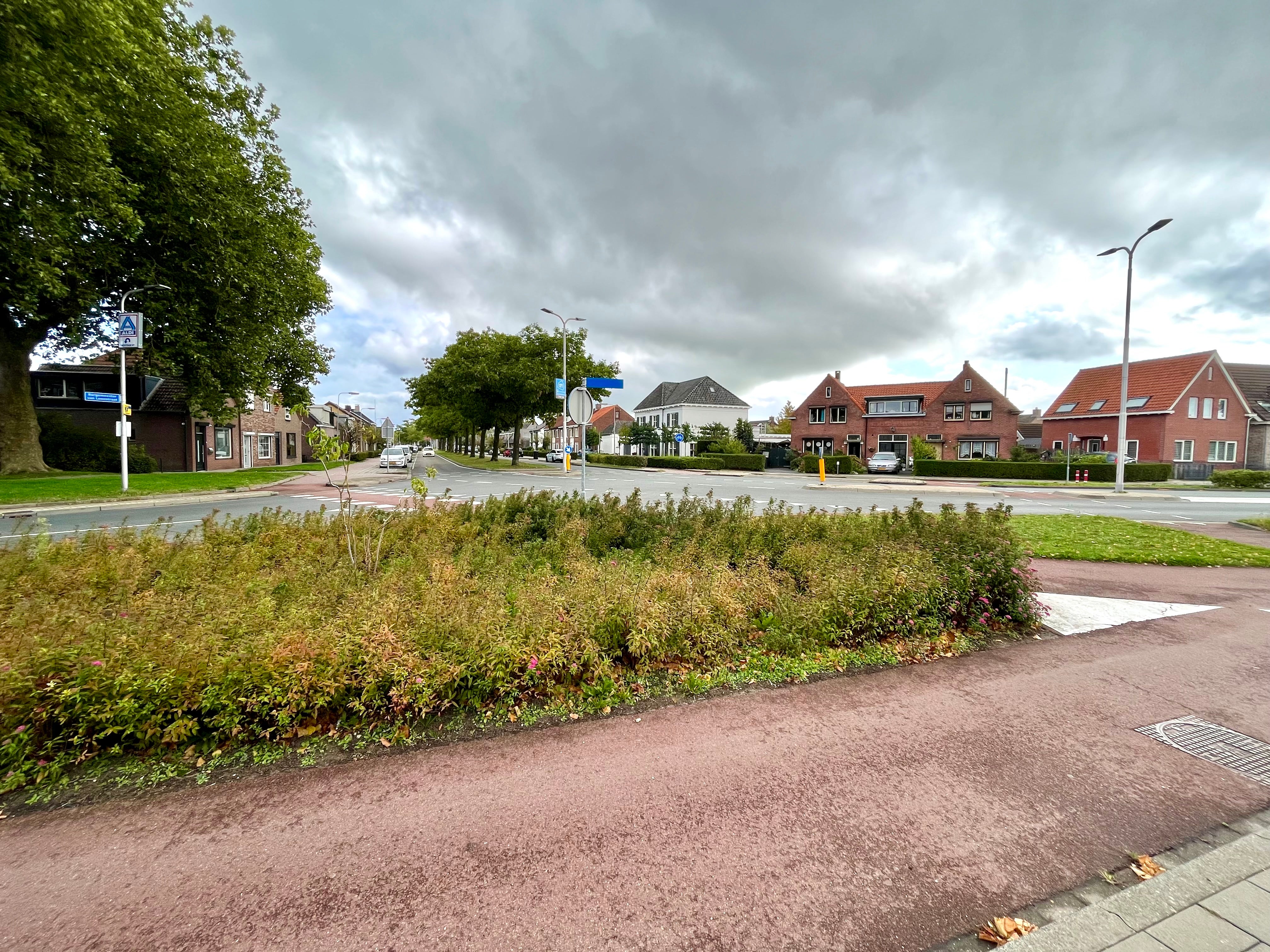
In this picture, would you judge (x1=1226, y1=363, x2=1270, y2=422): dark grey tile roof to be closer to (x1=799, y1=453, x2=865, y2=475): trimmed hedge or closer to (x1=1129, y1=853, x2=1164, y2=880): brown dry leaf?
(x1=799, y1=453, x2=865, y2=475): trimmed hedge

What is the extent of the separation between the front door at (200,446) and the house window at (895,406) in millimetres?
51802

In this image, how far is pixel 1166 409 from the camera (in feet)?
127

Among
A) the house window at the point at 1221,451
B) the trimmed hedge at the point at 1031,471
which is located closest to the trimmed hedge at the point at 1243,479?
the trimmed hedge at the point at 1031,471

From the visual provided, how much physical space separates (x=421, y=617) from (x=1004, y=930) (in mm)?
3479

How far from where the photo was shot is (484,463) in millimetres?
54500

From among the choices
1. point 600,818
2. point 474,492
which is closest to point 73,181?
point 474,492

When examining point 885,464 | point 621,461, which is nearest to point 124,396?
point 621,461

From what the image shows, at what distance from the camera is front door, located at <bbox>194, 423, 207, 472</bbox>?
1280 inches

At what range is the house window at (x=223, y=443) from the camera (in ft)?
115

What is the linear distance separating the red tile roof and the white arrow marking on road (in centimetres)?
4210

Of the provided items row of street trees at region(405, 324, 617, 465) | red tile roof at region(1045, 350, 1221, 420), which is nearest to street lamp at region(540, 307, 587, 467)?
row of street trees at region(405, 324, 617, 465)

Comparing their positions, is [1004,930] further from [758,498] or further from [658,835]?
[758,498]

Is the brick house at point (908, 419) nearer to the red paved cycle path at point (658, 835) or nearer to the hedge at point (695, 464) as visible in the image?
the hedge at point (695, 464)

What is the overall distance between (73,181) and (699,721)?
21536 mm
